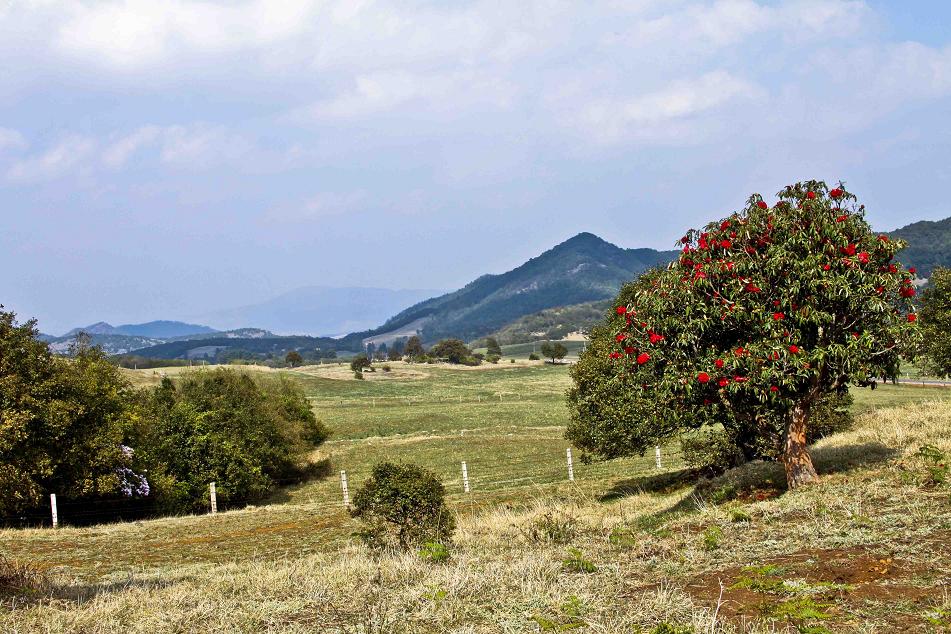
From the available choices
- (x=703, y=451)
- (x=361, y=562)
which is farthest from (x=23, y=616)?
(x=703, y=451)

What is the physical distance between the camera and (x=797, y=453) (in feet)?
44.3

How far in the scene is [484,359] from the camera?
176 meters

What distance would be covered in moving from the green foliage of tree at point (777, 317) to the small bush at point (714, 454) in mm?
8241

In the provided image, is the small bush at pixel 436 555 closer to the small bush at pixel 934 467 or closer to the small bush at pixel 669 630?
the small bush at pixel 669 630

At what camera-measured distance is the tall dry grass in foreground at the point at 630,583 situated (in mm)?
6645

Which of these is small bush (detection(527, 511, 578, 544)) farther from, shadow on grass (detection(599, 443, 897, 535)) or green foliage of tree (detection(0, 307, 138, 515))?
green foliage of tree (detection(0, 307, 138, 515))

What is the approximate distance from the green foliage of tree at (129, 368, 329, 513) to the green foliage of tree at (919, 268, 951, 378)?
114 ft

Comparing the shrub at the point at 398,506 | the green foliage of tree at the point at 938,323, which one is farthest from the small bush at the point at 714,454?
the green foliage of tree at the point at 938,323

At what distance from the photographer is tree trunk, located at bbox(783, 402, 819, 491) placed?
1344 centimetres

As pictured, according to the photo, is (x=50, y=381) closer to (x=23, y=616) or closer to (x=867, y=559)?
(x=23, y=616)

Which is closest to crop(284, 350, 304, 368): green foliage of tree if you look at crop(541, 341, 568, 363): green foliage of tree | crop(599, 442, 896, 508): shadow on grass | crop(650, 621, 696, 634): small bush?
crop(541, 341, 568, 363): green foliage of tree

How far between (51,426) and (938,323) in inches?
1523

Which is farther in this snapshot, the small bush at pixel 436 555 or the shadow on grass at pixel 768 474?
the shadow on grass at pixel 768 474

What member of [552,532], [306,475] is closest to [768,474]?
[552,532]
